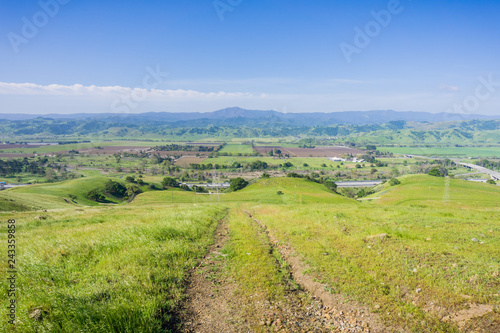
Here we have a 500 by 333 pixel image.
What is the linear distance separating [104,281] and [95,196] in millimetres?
102796

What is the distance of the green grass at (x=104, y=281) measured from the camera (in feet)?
21.2

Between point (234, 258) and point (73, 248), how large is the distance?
7.03m

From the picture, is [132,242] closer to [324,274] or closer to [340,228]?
[324,274]

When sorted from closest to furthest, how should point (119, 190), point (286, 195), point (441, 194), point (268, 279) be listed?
1. point (268, 279)
2. point (441, 194)
3. point (286, 195)
4. point (119, 190)

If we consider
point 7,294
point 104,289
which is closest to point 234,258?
point 104,289

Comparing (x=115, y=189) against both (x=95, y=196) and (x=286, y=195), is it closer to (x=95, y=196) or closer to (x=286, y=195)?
(x=95, y=196)

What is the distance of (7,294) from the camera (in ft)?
25.6

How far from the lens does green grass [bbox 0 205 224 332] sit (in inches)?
255

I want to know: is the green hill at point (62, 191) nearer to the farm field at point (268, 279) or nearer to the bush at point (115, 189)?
the bush at point (115, 189)

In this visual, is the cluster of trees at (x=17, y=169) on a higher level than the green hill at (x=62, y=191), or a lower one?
lower

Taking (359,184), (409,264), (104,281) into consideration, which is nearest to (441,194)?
(409,264)

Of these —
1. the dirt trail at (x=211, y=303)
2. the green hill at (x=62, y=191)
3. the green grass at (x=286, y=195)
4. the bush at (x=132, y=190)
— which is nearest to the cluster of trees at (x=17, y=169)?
the green hill at (x=62, y=191)

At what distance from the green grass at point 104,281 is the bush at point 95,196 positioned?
306 feet

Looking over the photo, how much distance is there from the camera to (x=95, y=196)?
9656 centimetres
